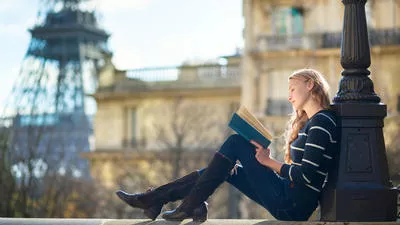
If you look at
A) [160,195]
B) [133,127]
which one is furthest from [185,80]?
[160,195]

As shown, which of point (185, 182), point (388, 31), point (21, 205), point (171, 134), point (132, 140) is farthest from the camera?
point (132, 140)

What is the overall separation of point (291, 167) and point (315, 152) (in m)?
0.26

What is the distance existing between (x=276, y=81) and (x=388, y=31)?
469 centimetres

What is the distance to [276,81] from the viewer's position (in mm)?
43469

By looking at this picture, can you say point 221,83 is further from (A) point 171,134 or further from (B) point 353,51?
(B) point 353,51

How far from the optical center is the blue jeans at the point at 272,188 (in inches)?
392

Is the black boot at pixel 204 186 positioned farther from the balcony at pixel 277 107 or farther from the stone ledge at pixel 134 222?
the balcony at pixel 277 107

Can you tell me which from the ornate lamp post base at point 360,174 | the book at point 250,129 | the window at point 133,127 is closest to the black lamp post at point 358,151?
the ornate lamp post base at point 360,174

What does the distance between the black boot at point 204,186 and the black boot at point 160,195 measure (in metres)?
0.24

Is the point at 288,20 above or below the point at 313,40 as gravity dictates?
above

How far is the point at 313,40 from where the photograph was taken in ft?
138

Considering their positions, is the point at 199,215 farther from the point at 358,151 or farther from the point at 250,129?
the point at 358,151

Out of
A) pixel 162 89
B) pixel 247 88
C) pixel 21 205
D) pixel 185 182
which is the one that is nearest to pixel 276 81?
pixel 247 88

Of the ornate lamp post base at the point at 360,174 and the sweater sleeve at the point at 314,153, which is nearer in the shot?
the sweater sleeve at the point at 314,153
